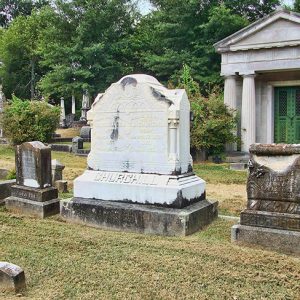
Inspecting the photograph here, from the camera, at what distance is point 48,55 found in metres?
24.0

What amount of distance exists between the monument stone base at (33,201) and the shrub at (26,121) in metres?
11.7

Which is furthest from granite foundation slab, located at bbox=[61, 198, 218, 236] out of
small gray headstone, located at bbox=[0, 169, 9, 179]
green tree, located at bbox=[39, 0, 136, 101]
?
green tree, located at bbox=[39, 0, 136, 101]

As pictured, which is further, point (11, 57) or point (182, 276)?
point (11, 57)

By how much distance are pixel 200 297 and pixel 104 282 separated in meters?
0.94

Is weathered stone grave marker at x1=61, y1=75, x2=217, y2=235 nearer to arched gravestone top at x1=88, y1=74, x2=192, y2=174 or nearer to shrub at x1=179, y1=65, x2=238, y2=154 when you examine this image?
arched gravestone top at x1=88, y1=74, x2=192, y2=174

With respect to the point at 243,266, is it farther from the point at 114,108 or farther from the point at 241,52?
the point at 241,52

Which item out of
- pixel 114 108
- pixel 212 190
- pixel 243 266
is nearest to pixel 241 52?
pixel 212 190

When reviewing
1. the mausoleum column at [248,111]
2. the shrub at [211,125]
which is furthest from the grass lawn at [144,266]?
the mausoleum column at [248,111]

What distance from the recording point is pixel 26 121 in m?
18.7

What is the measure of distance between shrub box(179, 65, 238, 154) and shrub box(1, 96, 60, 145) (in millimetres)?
7565

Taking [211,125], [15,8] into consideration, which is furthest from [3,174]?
[15,8]

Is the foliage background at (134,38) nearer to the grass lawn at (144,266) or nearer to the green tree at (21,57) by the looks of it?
the green tree at (21,57)

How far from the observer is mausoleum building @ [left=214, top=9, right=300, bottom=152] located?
14.2 m

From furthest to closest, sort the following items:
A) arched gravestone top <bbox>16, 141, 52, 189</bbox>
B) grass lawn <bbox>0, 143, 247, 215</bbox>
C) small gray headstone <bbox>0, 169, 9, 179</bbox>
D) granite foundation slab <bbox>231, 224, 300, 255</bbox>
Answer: small gray headstone <bbox>0, 169, 9, 179</bbox> → grass lawn <bbox>0, 143, 247, 215</bbox> → arched gravestone top <bbox>16, 141, 52, 189</bbox> → granite foundation slab <bbox>231, 224, 300, 255</bbox>
